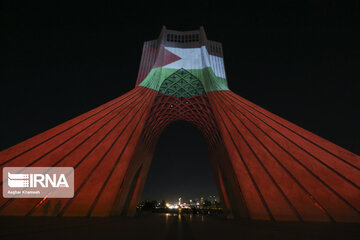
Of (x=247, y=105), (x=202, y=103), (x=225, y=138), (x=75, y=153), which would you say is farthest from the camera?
(x=202, y=103)

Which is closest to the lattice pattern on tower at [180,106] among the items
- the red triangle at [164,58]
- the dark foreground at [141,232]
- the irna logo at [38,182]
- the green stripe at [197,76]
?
the green stripe at [197,76]

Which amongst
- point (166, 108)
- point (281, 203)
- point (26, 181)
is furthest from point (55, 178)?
point (166, 108)

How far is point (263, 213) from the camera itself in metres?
6.70

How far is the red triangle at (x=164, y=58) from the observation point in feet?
Result: 44.4

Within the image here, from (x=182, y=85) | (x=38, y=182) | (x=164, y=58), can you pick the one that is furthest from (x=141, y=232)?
(x=182, y=85)

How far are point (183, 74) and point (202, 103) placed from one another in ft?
11.5

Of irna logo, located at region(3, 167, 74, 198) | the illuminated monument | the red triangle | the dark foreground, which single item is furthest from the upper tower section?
the dark foreground

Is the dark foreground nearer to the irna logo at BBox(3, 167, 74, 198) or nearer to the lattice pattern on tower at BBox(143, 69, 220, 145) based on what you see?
the irna logo at BBox(3, 167, 74, 198)

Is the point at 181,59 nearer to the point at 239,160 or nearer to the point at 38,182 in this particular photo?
the point at 239,160

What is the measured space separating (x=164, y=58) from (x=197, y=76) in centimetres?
285

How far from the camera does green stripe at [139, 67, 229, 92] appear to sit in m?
12.0

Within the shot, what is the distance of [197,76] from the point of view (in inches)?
546

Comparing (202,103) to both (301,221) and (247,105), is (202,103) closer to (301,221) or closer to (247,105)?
(247,105)

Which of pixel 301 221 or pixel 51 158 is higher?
pixel 51 158
